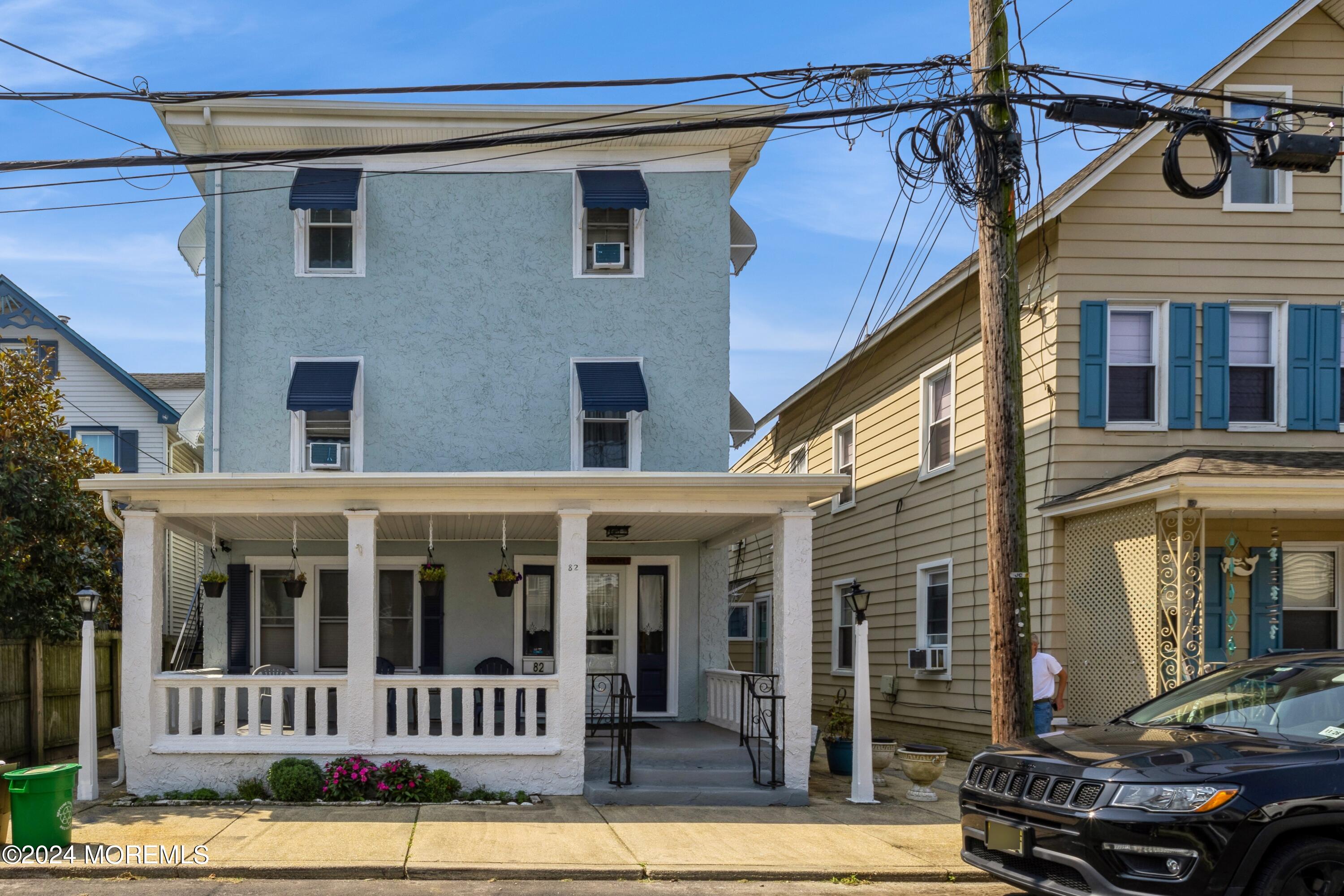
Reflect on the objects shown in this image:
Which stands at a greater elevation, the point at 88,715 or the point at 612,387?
the point at 612,387

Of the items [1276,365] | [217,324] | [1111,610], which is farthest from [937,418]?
[217,324]

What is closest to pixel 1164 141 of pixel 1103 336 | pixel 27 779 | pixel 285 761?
pixel 1103 336

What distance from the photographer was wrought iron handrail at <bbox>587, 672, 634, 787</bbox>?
1198 cm

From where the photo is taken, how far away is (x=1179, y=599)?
1202 cm

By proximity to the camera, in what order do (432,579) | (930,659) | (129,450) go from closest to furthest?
(432,579), (930,659), (129,450)

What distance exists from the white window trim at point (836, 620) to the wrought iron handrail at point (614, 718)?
536 cm

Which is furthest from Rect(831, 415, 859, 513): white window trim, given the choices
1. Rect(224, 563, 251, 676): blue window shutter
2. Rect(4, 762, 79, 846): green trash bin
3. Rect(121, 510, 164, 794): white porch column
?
Rect(4, 762, 79, 846): green trash bin

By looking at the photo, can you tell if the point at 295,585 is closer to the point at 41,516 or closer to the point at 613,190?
the point at 41,516

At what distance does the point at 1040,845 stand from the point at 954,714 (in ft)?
30.2

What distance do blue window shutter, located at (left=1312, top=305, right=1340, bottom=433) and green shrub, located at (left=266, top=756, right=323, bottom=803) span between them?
11.4m

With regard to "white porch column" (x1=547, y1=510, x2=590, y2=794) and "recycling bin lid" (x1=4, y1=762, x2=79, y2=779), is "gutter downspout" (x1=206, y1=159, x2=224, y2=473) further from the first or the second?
"recycling bin lid" (x1=4, y1=762, x2=79, y2=779)

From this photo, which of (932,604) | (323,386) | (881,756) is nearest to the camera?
(881,756)

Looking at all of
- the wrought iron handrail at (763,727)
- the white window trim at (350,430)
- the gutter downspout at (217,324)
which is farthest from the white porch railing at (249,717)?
the wrought iron handrail at (763,727)

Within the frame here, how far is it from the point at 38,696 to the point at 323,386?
470 cm
